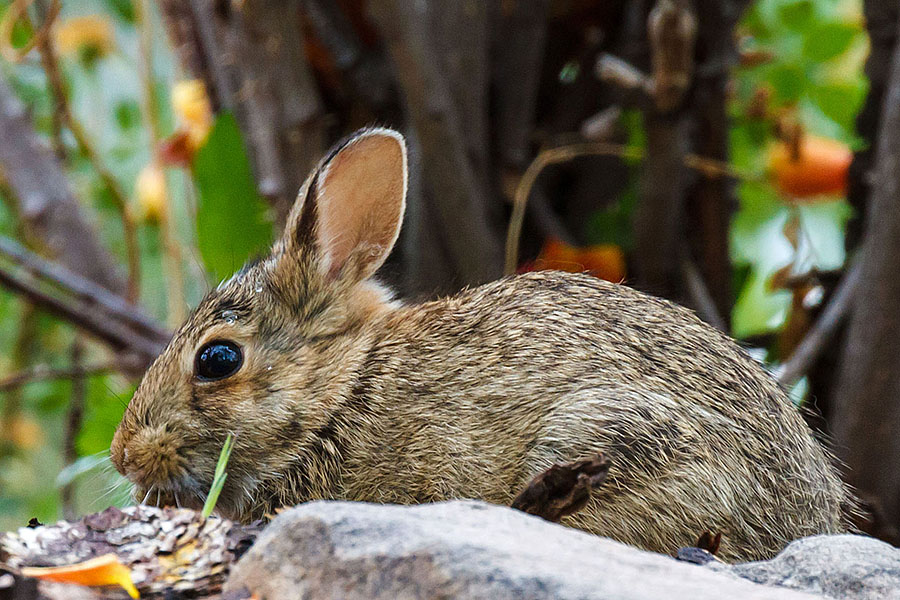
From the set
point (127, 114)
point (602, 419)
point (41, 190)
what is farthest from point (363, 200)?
point (127, 114)

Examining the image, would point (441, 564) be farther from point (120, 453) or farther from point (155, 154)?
point (155, 154)

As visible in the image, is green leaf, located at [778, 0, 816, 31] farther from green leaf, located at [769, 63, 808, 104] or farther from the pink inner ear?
the pink inner ear

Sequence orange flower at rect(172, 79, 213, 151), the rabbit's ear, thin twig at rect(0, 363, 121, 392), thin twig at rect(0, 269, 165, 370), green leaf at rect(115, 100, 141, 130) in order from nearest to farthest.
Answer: the rabbit's ear < thin twig at rect(0, 363, 121, 392) < thin twig at rect(0, 269, 165, 370) < orange flower at rect(172, 79, 213, 151) < green leaf at rect(115, 100, 141, 130)

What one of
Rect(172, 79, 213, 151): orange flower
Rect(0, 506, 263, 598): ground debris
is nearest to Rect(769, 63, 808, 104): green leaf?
Rect(172, 79, 213, 151): orange flower

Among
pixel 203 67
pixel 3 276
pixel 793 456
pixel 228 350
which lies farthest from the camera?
pixel 203 67

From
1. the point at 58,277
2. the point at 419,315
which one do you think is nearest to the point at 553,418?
the point at 419,315

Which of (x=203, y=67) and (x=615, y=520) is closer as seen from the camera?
(x=615, y=520)

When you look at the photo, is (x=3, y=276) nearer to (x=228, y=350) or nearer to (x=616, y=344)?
(x=228, y=350)
